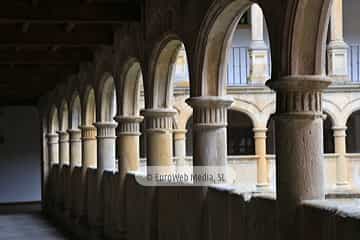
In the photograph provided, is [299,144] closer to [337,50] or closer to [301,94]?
[301,94]

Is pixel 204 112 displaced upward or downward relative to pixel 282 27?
downward

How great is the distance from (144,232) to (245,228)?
10.9 feet

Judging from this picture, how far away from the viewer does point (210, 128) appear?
230 inches

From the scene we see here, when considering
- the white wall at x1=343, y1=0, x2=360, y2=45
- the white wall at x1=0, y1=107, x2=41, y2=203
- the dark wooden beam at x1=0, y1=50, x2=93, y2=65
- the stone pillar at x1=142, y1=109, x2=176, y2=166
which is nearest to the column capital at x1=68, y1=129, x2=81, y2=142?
the dark wooden beam at x1=0, y1=50, x2=93, y2=65

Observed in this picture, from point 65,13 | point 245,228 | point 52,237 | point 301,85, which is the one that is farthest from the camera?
point 52,237

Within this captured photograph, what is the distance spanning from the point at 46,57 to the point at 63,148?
5.13 m

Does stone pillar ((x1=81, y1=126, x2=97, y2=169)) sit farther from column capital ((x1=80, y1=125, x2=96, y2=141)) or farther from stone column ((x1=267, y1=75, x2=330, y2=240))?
stone column ((x1=267, y1=75, x2=330, y2=240))

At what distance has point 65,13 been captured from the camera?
7.88 meters

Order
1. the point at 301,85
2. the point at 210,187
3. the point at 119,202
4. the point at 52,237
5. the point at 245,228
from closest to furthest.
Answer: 1. the point at 301,85
2. the point at 245,228
3. the point at 210,187
4. the point at 119,202
5. the point at 52,237

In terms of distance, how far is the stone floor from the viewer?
12695 millimetres

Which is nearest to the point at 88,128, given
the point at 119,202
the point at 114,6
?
the point at 119,202

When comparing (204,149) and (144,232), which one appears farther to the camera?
(144,232)

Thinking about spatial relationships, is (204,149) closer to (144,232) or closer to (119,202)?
(144,232)

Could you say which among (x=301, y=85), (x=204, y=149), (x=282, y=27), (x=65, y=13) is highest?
(x=65, y=13)
